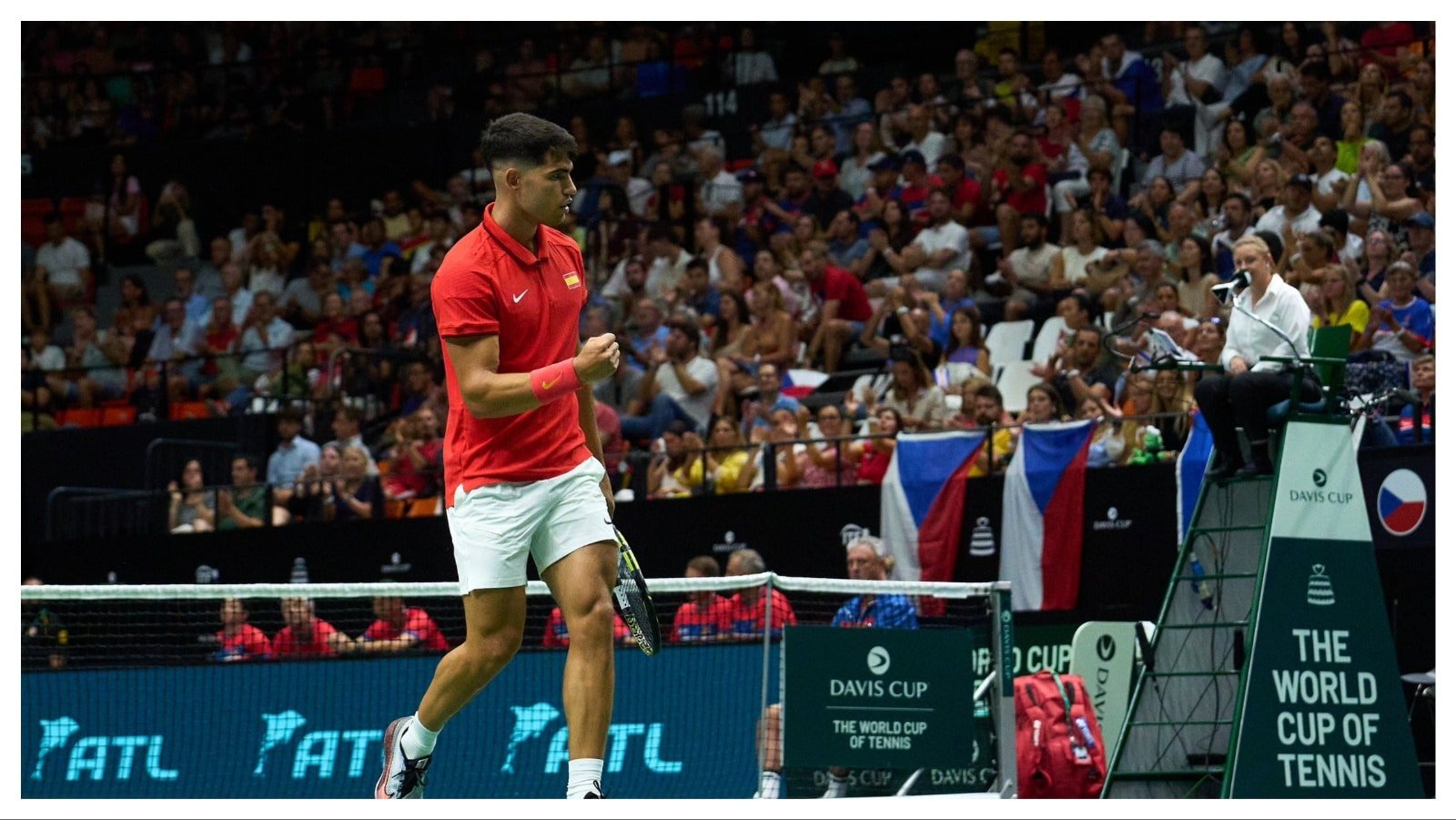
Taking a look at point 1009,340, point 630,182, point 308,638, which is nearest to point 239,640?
point 308,638

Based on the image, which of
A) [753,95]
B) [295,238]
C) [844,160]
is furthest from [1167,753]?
[295,238]

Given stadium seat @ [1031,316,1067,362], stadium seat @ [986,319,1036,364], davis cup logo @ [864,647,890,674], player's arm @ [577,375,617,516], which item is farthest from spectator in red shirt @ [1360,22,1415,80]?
player's arm @ [577,375,617,516]

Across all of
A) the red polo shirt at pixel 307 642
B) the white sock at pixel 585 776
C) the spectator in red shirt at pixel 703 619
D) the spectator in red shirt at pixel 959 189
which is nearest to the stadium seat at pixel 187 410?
the spectator in red shirt at pixel 959 189

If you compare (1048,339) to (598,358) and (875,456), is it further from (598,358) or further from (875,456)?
(598,358)

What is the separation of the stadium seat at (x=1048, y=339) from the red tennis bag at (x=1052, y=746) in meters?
4.82

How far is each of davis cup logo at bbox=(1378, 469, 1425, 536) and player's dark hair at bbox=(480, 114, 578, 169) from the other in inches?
272

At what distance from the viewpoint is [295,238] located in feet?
73.1

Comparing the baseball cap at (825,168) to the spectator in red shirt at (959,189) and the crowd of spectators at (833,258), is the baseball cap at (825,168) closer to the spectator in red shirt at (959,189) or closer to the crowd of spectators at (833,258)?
the crowd of spectators at (833,258)

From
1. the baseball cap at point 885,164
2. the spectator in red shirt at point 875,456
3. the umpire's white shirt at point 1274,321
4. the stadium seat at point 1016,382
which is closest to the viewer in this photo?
the umpire's white shirt at point 1274,321

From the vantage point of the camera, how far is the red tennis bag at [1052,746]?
34.9ft

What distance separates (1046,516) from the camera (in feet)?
43.1

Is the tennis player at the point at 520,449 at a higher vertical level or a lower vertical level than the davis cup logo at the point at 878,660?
higher

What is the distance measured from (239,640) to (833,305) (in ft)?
20.5

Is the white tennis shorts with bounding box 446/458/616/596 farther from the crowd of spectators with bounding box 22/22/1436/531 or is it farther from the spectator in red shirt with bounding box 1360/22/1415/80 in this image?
the spectator in red shirt with bounding box 1360/22/1415/80
